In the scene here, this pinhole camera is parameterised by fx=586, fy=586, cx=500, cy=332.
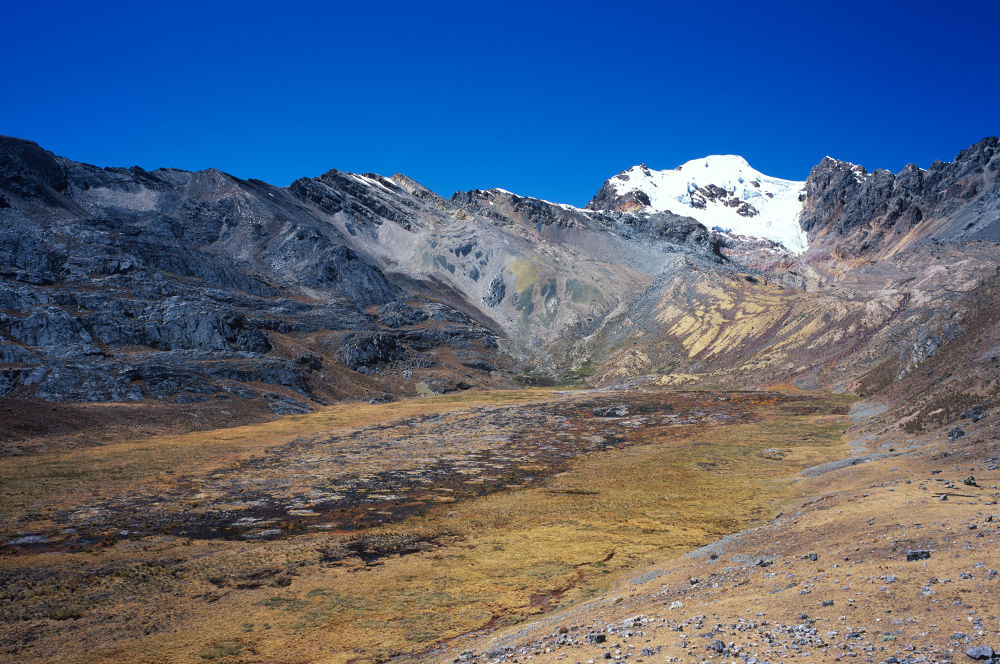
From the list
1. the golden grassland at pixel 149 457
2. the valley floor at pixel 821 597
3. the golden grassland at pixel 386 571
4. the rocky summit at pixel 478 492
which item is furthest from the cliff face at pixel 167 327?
the valley floor at pixel 821 597

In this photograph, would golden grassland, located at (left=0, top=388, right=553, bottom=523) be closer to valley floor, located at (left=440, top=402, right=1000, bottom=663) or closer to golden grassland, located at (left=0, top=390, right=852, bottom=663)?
golden grassland, located at (left=0, top=390, right=852, bottom=663)

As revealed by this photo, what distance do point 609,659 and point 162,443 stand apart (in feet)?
280

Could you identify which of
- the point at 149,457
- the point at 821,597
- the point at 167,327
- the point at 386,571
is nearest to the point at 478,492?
the point at 386,571

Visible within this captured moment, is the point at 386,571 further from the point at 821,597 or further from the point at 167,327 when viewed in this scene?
the point at 167,327

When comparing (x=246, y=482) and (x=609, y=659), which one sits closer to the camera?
(x=609, y=659)

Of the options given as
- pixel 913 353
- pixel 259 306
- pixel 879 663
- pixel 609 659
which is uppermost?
pixel 259 306

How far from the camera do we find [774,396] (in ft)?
357

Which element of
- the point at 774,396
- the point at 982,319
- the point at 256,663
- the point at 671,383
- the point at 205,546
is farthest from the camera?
the point at 671,383

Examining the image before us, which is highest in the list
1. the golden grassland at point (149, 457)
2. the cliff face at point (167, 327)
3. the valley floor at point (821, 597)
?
the cliff face at point (167, 327)

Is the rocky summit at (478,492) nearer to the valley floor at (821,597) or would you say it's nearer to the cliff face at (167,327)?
the valley floor at (821,597)

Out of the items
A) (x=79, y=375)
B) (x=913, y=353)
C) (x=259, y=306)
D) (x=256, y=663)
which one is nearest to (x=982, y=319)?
(x=913, y=353)

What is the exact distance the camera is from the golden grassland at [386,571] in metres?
24.5

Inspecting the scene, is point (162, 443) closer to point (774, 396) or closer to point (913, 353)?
point (774, 396)

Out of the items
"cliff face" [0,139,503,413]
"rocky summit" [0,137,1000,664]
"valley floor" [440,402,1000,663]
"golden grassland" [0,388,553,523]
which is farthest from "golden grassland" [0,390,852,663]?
"cliff face" [0,139,503,413]
